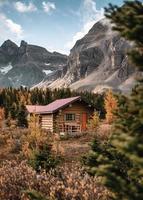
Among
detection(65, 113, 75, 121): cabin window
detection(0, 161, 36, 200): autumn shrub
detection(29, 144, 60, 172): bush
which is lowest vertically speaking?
detection(29, 144, 60, 172): bush

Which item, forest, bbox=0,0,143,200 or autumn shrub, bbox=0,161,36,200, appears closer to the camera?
forest, bbox=0,0,143,200

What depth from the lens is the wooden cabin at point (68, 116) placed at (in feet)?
183

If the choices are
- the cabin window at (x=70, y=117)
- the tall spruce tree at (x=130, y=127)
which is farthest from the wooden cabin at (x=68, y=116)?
the tall spruce tree at (x=130, y=127)

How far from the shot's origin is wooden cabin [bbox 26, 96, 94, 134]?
55812 mm

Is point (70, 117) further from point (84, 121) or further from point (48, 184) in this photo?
point (48, 184)

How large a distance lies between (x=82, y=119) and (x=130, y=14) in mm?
53445

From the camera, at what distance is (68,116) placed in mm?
57188

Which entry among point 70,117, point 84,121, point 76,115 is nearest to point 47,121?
point 70,117

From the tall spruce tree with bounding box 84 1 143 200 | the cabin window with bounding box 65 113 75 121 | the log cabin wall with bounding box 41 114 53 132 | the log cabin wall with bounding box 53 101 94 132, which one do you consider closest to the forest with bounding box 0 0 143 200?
the tall spruce tree with bounding box 84 1 143 200

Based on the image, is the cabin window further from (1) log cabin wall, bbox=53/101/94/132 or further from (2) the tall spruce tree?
(2) the tall spruce tree

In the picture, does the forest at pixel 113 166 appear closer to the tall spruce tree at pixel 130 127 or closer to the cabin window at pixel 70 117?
the tall spruce tree at pixel 130 127

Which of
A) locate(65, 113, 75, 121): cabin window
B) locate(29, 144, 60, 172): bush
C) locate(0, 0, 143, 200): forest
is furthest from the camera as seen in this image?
locate(65, 113, 75, 121): cabin window

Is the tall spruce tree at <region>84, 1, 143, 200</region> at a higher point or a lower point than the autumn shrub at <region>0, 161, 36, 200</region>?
higher

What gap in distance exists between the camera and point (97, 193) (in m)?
11.0
